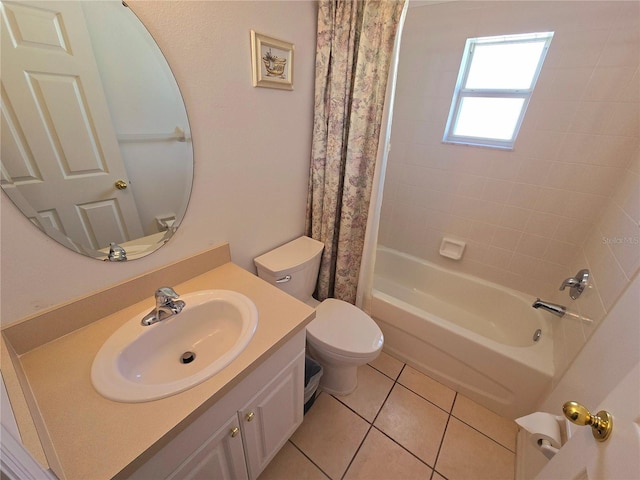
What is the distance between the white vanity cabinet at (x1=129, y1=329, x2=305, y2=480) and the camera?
0.68 m

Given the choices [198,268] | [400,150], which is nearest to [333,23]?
[400,150]

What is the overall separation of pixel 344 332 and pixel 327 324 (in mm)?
101

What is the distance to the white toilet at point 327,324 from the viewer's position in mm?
1316

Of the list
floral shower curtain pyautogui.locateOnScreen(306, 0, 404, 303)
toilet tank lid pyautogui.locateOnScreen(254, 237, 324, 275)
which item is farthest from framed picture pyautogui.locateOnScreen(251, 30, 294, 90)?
toilet tank lid pyautogui.locateOnScreen(254, 237, 324, 275)

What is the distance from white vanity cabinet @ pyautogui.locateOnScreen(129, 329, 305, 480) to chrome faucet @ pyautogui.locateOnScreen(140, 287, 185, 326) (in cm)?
34

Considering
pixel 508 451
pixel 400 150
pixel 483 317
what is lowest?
pixel 508 451

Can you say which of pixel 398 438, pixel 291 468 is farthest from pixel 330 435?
pixel 398 438

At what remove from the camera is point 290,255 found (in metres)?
1.43

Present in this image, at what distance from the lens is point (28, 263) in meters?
0.72

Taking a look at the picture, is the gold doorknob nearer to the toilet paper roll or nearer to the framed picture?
the toilet paper roll

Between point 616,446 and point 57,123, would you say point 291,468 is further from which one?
point 57,123

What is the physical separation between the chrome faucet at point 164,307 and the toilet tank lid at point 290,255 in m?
0.48

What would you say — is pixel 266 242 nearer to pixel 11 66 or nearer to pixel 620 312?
pixel 11 66

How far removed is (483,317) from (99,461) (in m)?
2.25
